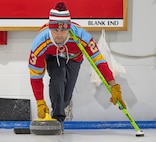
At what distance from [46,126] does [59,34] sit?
0.52 metres

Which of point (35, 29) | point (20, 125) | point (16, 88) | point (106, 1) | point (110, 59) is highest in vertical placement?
point (106, 1)

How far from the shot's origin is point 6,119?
340cm

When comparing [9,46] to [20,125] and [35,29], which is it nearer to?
[35,29]

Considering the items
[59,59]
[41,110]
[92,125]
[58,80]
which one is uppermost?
[59,59]

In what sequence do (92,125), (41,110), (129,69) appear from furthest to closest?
1. (129,69)
2. (92,125)
3. (41,110)

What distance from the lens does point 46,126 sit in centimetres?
246

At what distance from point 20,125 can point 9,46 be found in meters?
0.68

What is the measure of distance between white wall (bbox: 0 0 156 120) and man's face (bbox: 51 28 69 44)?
3.43 ft

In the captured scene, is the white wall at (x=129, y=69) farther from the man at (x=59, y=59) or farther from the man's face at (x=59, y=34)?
the man's face at (x=59, y=34)

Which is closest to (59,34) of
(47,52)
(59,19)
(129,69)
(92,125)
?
(59,19)

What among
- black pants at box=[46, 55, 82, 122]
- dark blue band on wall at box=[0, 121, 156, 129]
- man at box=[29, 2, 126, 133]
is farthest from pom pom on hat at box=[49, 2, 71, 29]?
dark blue band on wall at box=[0, 121, 156, 129]

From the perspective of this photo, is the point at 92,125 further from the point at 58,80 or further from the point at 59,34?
the point at 59,34

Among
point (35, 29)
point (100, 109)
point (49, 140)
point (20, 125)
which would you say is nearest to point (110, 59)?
point (100, 109)

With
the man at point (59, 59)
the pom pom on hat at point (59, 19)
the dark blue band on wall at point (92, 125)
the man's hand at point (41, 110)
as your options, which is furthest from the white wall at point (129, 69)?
the pom pom on hat at point (59, 19)
